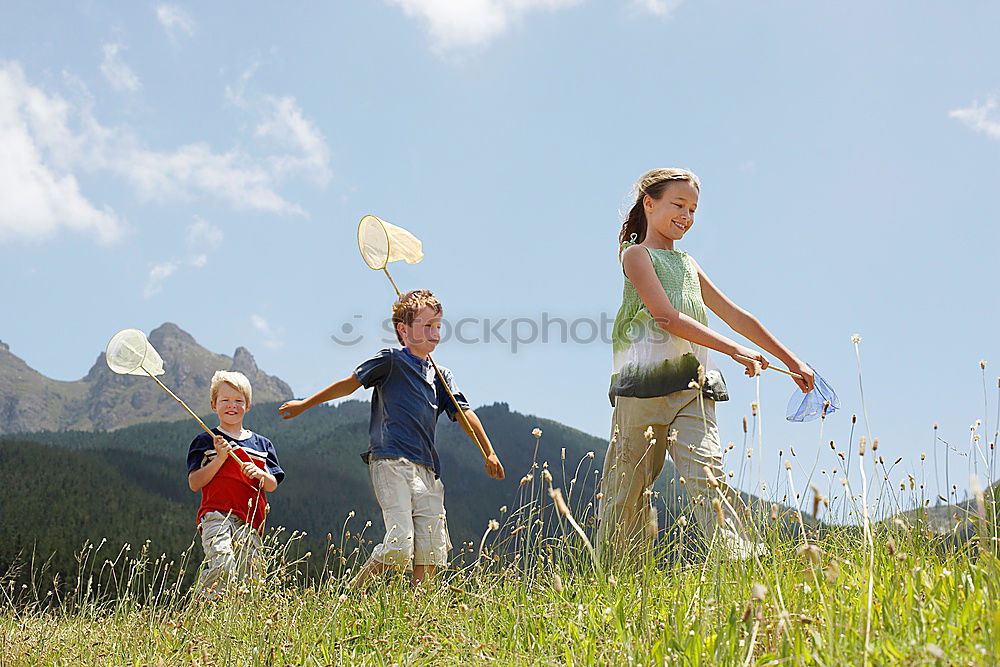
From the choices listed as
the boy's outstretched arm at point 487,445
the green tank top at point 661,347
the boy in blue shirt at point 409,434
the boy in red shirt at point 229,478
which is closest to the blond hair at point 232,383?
the boy in red shirt at point 229,478

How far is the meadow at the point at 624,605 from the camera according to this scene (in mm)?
2334

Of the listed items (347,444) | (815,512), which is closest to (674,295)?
Result: (815,512)

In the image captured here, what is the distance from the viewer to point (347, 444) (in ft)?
377

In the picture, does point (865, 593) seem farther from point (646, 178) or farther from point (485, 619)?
point (646, 178)

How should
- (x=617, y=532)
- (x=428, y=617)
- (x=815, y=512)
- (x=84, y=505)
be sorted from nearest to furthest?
(x=815, y=512)
(x=428, y=617)
(x=617, y=532)
(x=84, y=505)

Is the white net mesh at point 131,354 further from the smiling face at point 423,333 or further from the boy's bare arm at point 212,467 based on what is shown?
the smiling face at point 423,333

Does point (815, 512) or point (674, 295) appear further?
point (674, 295)

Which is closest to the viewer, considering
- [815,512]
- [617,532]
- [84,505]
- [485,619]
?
[815,512]

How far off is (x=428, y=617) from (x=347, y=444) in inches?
4489

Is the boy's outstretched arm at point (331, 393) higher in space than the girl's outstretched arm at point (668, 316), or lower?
lower

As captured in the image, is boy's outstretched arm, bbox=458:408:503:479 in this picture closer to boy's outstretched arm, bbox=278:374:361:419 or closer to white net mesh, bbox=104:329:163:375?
boy's outstretched arm, bbox=278:374:361:419

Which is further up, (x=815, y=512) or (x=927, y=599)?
(x=815, y=512)

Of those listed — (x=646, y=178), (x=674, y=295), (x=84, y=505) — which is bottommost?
(x=84, y=505)

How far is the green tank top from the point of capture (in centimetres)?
405
